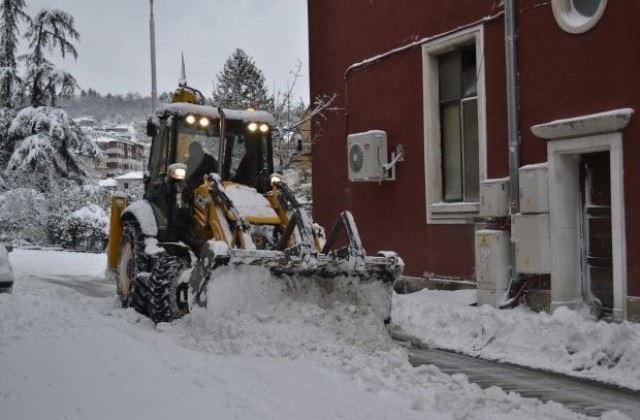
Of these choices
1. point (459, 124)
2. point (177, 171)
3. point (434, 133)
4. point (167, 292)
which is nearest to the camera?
point (167, 292)

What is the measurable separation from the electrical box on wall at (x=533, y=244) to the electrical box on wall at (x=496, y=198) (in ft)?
1.22

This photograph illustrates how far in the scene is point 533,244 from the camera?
8.95 metres

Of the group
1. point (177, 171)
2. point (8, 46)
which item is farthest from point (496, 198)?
point (8, 46)

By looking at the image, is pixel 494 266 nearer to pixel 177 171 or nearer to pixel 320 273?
pixel 320 273

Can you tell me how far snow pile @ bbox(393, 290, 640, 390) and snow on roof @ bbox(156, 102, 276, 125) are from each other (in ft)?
10.6

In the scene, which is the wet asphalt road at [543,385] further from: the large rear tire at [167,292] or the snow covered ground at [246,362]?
the large rear tire at [167,292]

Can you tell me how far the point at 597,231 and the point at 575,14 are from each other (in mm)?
2837

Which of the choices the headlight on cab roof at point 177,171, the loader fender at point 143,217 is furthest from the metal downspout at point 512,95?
the loader fender at point 143,217

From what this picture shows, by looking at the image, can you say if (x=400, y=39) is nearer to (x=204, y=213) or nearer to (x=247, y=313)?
(x=204, y=213)

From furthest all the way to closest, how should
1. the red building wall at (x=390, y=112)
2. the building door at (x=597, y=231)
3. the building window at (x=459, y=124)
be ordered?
the building window at (x=459, y=124)
the red building wall at (x=390, y=112)
the building door at (x=597, y=231)

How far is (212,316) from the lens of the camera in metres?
6.84

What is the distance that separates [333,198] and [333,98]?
1.99 m

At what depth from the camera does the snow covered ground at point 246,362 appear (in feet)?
14.1

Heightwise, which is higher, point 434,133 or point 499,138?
point 434,133
